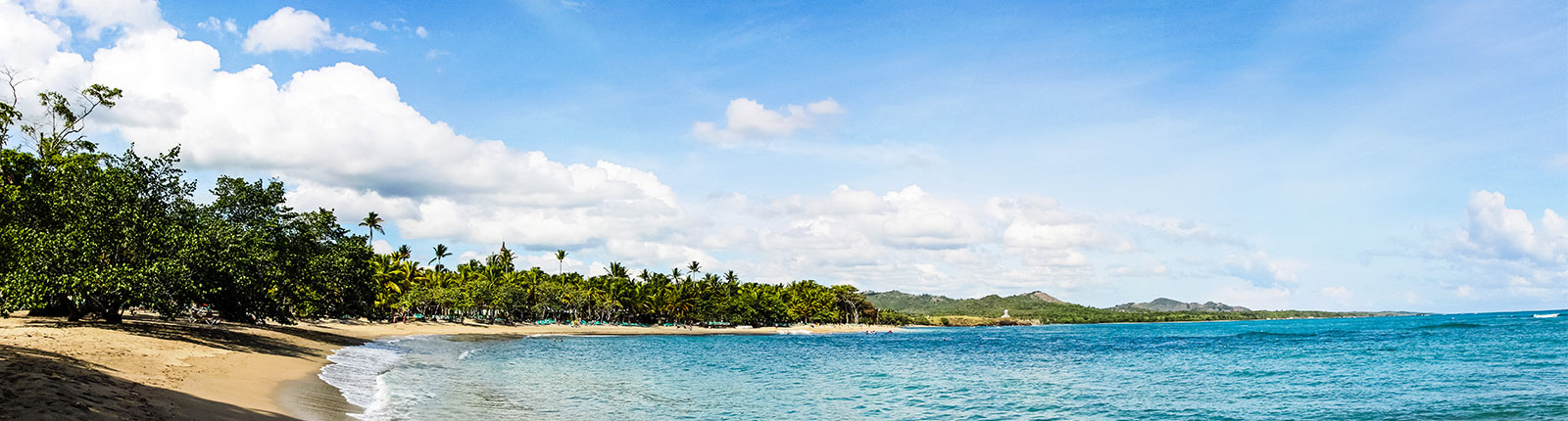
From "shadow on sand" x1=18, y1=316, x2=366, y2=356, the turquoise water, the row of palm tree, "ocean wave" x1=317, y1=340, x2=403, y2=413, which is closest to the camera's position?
"ocean wave" x1=317, y1=340, x2=403, y2=413

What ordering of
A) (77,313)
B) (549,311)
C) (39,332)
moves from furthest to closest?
(549,311)
(77,313)
(39,332)

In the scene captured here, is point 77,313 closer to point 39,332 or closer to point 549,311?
point 39,332

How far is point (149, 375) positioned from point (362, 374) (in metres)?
12.3

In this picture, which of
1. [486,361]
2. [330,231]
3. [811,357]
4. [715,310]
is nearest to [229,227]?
[330,231]

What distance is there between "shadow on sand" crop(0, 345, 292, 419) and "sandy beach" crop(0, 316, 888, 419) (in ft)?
0.05

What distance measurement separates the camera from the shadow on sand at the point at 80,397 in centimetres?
1361

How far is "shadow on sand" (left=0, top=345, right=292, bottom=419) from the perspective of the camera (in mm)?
13609

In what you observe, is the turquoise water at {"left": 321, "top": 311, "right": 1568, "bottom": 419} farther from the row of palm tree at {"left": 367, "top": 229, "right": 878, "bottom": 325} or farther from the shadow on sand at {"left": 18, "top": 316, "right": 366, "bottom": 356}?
the row of palm tree at {"left": 367, "top": 229, "right": 878, "bottom": 325}

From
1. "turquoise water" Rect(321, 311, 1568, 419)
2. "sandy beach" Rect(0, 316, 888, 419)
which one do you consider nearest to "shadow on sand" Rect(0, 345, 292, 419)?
"sandy beach" Rect(0, 316, 888, 419)

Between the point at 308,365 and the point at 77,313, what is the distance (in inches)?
464

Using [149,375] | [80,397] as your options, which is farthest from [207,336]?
[80,397]

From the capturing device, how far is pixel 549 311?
14150cm

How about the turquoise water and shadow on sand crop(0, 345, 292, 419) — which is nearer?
shadow on sand crop(0, 345, 292, 419)

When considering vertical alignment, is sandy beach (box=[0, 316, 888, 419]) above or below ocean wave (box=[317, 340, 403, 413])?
above
